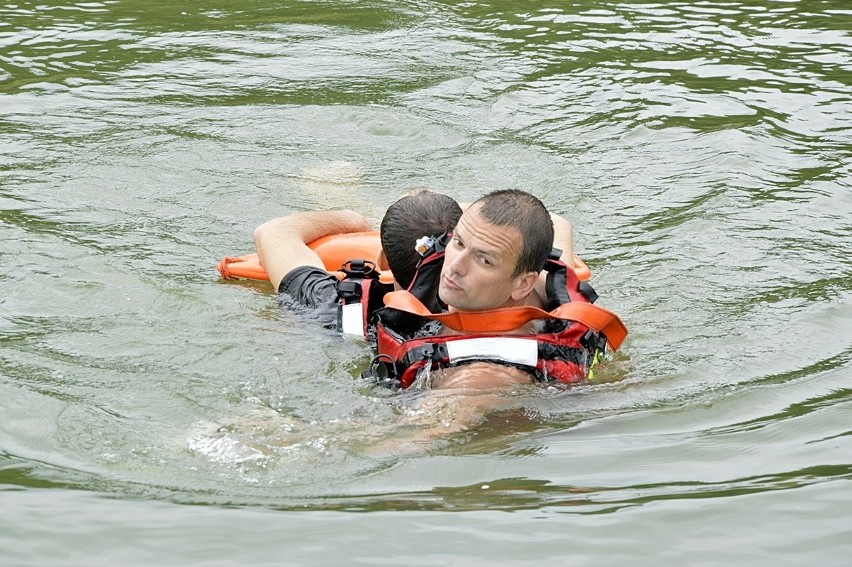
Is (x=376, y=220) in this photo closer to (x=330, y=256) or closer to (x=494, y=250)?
(x=330, y=256)

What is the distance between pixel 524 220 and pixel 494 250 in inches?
7.3

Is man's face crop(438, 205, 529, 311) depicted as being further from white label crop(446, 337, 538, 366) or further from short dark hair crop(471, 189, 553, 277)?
white label crop(446, 337, 538, 366)

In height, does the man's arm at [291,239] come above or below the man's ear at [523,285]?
below

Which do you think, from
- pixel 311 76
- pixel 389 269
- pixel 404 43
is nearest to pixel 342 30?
pixel 404 43

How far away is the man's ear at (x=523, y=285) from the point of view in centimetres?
496

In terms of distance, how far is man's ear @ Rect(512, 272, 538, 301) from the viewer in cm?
496

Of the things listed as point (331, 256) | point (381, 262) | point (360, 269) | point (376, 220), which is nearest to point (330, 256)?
point (331, 256)

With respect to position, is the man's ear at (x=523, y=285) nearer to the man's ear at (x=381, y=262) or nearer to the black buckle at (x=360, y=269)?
the black buckle at (x=360, y=269)

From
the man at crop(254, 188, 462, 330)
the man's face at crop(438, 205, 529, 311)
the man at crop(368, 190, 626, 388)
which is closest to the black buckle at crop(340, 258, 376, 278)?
the man at crop(254, 188, 462, 330)

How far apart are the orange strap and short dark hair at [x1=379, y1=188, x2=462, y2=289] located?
38 centimetres

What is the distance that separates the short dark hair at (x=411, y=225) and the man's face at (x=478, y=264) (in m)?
0.39

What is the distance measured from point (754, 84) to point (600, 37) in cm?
168

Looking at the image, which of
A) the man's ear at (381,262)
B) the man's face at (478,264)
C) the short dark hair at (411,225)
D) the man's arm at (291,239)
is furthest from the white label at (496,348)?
the man's arm at (291,239)

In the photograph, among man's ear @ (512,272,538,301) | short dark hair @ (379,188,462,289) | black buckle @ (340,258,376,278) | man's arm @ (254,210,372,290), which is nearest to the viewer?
man's ear @ (512,272,538,301)
